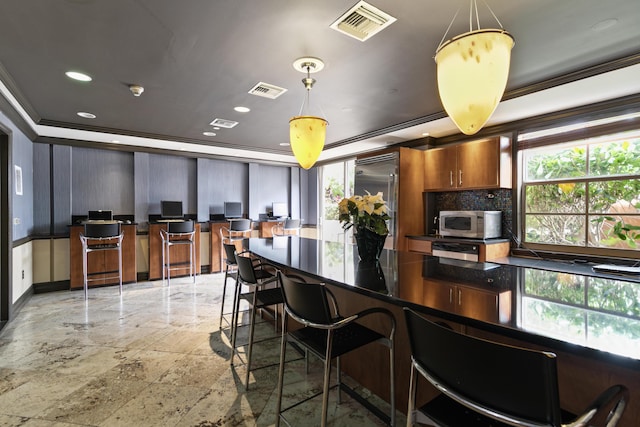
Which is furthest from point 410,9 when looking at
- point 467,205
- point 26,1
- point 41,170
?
point 41,170

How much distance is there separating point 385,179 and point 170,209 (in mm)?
3981

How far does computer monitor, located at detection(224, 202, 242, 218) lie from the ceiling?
2555 millimetres

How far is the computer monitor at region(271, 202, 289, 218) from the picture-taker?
7090 millimetres

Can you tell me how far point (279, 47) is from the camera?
7.43 feet

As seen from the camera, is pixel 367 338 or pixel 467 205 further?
pixel 467 205

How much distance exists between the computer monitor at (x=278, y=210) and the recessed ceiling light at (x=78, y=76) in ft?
14.8

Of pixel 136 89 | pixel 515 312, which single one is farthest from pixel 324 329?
pixel 136 89

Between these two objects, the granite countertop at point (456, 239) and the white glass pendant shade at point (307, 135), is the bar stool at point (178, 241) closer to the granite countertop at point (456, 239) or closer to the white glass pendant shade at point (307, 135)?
the white glass pendant shade at point (307, 135)

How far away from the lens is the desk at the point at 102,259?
15.4 feet

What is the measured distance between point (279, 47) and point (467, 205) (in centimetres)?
352

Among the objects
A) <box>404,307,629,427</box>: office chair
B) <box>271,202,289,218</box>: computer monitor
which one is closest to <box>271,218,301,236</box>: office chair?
<box>271,202,289,218</box>: computer monitor

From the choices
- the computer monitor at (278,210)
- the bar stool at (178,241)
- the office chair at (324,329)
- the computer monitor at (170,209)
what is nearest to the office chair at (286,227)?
the computer monitor at (278,210)

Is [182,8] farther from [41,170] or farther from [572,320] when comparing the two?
[41,170]

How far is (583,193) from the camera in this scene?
3.45 m
